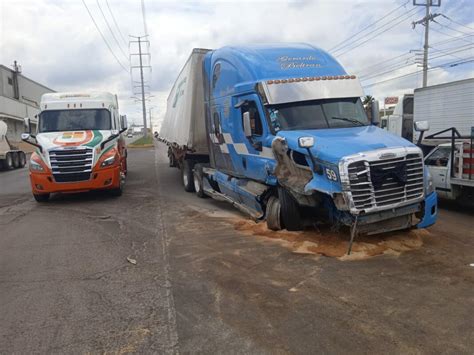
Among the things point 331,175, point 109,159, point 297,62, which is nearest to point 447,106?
point 297,62

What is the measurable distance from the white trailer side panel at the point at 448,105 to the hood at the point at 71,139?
12.1m

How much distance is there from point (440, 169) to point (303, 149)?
4.71 meters

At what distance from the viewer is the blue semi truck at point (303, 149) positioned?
6312 mm

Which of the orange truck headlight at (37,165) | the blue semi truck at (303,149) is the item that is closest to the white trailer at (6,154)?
the orange truck headlight at (37,165)

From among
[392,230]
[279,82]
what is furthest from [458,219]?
[279,82]

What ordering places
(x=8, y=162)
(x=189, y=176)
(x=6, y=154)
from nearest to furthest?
(x=189, y=176)
(x=6, y=154)
(x=8, y=162)

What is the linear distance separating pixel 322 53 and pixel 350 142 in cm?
321

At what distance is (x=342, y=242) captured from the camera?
6820 mm

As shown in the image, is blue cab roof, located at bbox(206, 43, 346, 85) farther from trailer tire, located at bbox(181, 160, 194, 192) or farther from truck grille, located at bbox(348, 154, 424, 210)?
trailer tire, located at bbox(181, 160, 194, 192)

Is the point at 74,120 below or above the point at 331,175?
above

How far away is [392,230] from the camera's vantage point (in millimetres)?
6684

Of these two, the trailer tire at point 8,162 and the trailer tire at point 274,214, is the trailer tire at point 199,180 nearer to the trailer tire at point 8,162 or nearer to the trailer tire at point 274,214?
the trailer tire at point 274,214

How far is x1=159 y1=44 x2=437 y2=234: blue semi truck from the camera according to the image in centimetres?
631

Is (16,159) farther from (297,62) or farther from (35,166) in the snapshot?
(297,62)
